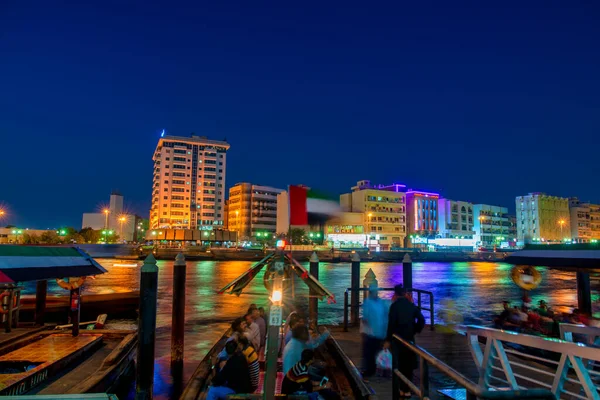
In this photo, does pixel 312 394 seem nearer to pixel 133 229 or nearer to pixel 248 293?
pixel 248 293

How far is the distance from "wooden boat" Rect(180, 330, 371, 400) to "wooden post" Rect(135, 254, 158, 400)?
1090mm

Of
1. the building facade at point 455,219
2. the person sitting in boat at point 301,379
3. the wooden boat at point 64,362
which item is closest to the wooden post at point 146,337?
the wooden boat at point 64,362

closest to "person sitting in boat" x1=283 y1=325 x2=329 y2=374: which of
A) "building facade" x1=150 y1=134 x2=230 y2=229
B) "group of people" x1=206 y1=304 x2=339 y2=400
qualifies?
"group of people" x1=206 y1=304 x2=339 y2=400

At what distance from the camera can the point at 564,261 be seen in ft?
30.5

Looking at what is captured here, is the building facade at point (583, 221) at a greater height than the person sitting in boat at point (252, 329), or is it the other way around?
the building facade at point (583, 221)

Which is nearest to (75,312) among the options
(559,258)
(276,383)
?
(276,383)

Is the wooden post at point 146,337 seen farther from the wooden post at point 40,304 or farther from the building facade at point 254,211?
the building facade at point 254,211

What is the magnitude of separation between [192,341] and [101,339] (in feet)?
12.0

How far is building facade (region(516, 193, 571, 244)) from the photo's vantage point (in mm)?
148250

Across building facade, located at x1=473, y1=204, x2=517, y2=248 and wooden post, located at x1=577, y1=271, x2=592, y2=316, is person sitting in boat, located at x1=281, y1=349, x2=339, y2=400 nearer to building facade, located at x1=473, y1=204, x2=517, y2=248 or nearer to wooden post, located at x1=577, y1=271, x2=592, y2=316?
wooden post, located at x1=577, y1=271, x2=592, y2=316

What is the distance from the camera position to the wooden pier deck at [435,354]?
7.91 m

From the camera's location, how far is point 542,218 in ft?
490

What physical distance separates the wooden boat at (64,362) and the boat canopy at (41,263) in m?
2.02

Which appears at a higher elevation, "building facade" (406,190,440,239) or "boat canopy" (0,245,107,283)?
"building facade" (406,190,440,239)
